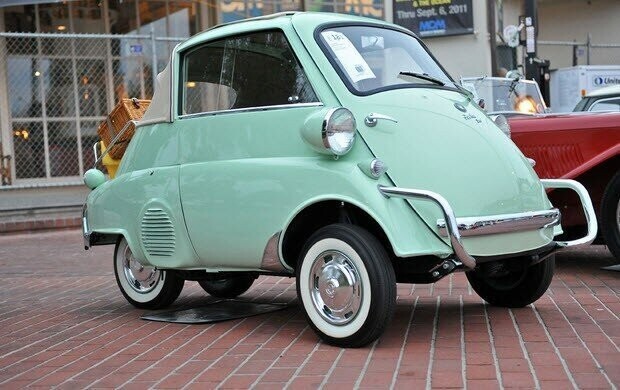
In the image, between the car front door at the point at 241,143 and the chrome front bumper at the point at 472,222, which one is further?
the car front door at the point at 241,143

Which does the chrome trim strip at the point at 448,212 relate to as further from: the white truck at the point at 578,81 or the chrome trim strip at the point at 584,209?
the white truck at the point at 578,81

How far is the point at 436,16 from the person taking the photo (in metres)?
17.9

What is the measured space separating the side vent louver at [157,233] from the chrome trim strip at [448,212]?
1.72m

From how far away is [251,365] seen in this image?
446cm

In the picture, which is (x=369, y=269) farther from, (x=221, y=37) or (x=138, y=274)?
(x=138, y=274)

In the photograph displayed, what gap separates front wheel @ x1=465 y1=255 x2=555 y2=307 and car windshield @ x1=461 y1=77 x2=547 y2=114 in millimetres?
3635

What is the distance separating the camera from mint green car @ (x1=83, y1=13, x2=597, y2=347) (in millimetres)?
4621

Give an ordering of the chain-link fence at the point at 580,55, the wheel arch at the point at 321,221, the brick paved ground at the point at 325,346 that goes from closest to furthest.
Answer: the brick paved ground at the point at 325,346 < the wheel arch at the point at 321,221 < the chain-link fence at the point at 580,55

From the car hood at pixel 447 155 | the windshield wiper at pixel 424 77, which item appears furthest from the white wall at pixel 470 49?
the car hood at pixel 447 155

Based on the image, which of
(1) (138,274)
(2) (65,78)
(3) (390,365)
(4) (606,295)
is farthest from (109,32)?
(3) (390,365)

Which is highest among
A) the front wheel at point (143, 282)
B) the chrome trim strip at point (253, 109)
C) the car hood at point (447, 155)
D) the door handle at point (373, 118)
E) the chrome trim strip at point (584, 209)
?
the chrome trim strip at point (253, 109)

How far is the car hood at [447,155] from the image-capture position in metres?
4.71

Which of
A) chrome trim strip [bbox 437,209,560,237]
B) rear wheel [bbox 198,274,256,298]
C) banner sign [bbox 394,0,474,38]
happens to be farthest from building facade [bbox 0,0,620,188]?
chrome trim strip [bbox 437,209,560,237]

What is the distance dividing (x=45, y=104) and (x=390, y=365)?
10.8 metres
